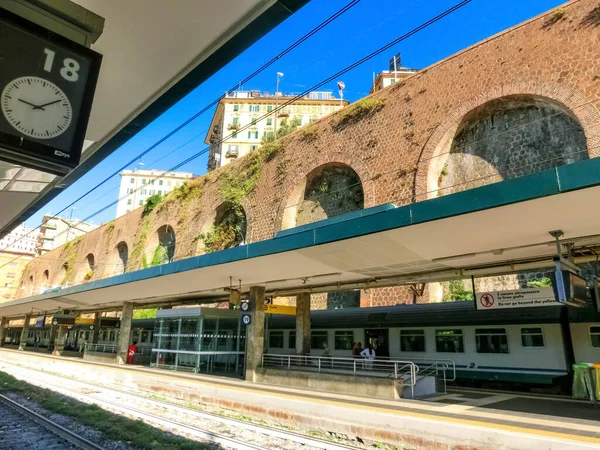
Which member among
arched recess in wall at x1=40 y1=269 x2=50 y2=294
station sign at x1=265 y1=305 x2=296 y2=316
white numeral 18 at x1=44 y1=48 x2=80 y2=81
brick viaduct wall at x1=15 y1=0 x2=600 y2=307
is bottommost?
station sign at x1=265 y1=305 x2=296 y2=316

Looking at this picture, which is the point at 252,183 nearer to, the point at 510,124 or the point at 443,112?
the point at 443,112

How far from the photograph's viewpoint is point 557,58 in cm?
1944

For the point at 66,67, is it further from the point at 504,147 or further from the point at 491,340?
the point at 504,147

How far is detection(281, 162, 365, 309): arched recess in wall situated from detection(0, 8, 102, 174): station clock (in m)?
24.5

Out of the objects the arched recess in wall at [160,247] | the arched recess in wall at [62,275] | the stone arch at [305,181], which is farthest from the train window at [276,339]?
the arched recess in wall at [62,275]

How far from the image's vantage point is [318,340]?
20266mm

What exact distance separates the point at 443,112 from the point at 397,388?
53.7 ft

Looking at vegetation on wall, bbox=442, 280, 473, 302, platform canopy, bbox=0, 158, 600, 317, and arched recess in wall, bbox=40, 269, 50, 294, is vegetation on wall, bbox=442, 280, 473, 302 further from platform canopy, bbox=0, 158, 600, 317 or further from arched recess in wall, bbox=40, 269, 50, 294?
arched recess in wall, bbox=40, 269, 50, 294

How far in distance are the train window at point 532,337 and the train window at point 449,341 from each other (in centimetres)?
211

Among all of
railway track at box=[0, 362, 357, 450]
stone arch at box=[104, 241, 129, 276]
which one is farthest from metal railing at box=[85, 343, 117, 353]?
stone arch at box=[104, 241, 129, 276]

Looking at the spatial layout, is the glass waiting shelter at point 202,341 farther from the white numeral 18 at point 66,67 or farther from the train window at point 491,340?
the white numeral 18 at point 66,67

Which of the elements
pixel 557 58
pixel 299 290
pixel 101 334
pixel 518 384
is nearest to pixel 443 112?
pixel 557 58

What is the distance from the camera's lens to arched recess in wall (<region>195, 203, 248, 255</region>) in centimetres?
3556

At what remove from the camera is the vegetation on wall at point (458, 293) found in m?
21.9
